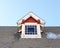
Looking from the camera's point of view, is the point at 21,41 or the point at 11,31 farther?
the point at 11,31

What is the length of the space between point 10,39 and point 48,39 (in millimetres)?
2354

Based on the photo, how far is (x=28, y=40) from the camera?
1240cm

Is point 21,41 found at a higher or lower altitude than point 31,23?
lower

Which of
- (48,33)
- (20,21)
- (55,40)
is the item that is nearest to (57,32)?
(48,33)

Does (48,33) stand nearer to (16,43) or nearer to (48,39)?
(48,39)

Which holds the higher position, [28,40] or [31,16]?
[31,16]

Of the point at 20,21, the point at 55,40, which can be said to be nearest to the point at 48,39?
the point at 55,40

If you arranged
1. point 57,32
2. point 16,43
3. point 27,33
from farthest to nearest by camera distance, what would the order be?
1. point 57,32
2. point 27,33
3. point 16,43

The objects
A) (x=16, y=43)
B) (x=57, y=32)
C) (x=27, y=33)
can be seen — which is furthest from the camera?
(x=57, y=32)

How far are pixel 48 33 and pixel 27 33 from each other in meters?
1.48

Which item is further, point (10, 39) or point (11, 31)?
point (11, 31)

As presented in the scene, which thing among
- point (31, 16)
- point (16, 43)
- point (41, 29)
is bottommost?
point (16, 43)

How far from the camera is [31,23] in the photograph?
538 inches

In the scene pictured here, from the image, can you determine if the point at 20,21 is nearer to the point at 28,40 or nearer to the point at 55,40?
the point at 28,40
